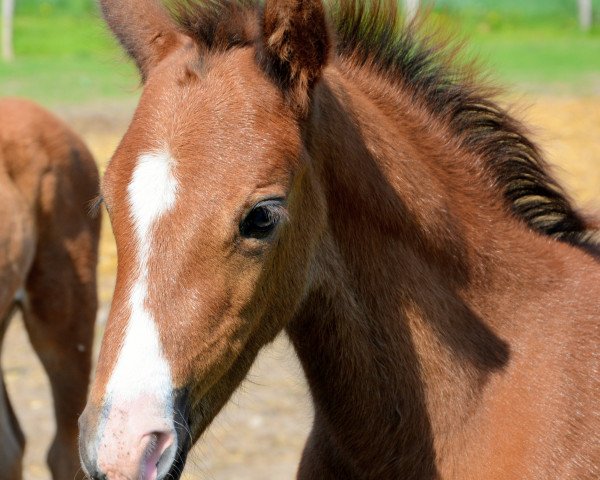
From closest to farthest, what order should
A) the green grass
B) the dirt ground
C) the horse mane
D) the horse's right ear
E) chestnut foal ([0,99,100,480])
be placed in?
the horse's right ear → the horse mane → chestnut foal ([0,99,100,480]) → the dirt ground → the green grass

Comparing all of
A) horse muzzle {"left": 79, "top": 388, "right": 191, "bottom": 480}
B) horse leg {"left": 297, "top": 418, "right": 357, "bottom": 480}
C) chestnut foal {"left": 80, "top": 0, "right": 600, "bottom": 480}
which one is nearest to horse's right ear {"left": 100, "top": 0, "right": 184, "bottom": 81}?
chestnut foal {"left": 80, "top": 0, "right": 600, "bottom": 480}

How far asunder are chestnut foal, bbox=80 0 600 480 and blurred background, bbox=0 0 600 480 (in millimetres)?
283

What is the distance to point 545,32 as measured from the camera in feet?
81.0

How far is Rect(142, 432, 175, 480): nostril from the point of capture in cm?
231

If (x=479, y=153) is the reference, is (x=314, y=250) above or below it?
below

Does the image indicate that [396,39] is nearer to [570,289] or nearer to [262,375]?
[570,289]

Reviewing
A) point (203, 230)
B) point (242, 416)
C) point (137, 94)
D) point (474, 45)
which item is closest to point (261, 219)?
point (203, 230)

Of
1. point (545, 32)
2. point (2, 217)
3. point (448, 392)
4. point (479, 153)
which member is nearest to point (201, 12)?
point (479, 153)

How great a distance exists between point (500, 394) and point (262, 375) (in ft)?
12.7

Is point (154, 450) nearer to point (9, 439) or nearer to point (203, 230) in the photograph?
point (203, 230)

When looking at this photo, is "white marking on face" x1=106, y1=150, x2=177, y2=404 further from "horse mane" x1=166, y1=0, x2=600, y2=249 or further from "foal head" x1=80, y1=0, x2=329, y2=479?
"horse mane" x1=166, y1=0, x2=600, y2=249

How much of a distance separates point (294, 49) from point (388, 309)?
0.84 m

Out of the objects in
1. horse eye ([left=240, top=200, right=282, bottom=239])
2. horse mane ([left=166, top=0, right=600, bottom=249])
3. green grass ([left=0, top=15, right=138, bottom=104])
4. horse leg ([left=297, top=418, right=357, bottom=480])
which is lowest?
green grass ([left=0, top=15, right=138, bottom=104])

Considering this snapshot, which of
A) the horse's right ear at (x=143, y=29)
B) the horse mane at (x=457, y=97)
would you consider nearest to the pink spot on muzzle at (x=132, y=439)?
the horse's right ear at (x=143, y=29)
